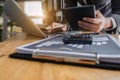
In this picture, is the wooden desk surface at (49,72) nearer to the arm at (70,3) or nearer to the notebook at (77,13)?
the notebook at (77,13)

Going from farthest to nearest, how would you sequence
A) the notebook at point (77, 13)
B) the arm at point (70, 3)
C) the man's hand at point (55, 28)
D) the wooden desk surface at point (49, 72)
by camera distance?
the arm at point (70, 3) < the man's hand at point (55, 28) < the notebook at point (77, 13) < the wooden desk surface at point (49, 72)

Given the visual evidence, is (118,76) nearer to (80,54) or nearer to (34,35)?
(80,54)

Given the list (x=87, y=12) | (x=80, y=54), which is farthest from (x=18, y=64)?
(x=87, y=12)

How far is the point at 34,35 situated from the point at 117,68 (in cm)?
64

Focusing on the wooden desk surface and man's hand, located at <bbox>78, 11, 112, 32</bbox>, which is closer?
the wooden desk surface

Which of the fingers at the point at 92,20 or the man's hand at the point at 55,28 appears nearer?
the fingers at the point at 92,20

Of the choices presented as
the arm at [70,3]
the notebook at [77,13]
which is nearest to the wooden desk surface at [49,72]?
the notebook at [77,13]

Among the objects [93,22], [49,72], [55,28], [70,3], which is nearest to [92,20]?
[93,22]

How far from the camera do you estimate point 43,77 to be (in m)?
0.34

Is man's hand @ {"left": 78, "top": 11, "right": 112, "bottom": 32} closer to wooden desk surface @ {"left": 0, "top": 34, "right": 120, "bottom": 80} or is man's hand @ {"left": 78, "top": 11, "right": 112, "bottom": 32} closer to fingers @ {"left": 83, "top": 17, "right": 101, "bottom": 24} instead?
fingers @ {"left": 83, "top": 17, "right": 101, "bottom": 24}

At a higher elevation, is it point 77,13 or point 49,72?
point 77,13

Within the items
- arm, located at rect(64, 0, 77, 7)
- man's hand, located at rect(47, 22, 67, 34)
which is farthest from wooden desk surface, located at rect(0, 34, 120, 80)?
arm, located at rect(64, 0, 77, 7)

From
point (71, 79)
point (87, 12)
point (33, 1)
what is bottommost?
point (71, 79)

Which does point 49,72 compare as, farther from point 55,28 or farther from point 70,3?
point 70,3
